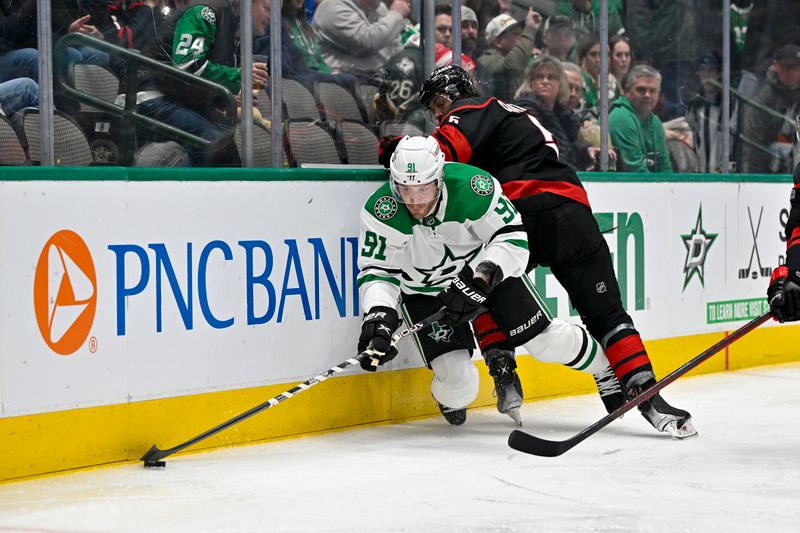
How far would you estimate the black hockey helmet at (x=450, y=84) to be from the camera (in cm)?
438

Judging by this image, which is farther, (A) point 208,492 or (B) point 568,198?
(B) point 568,198

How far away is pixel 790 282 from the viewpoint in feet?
12.9

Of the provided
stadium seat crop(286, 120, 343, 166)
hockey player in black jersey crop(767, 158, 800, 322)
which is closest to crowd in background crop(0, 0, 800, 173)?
stadium seat crop(286, 120, 343, 166)

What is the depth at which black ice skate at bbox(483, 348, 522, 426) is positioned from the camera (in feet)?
14.4

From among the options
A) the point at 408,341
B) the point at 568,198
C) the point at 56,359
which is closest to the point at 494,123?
the point at 568,198

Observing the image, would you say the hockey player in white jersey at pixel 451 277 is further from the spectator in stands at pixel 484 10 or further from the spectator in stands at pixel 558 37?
the spectator in stands at pixel 558 37

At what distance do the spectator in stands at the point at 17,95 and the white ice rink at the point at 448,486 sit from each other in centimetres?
107

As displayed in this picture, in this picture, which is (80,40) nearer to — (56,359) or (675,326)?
(56,359)

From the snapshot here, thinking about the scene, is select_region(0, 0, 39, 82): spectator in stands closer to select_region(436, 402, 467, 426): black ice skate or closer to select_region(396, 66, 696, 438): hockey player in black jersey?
select_region(396, 66, 696, 438): hockey player in black jersey

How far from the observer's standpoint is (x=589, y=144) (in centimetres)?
549

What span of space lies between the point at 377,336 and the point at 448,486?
0.59 metres

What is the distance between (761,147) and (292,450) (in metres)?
3.39

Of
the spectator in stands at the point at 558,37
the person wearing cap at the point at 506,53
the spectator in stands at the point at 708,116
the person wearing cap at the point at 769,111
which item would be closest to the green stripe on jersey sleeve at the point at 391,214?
the person wearing cap at the point at 506,53

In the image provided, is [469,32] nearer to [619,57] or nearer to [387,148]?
[619,57]
